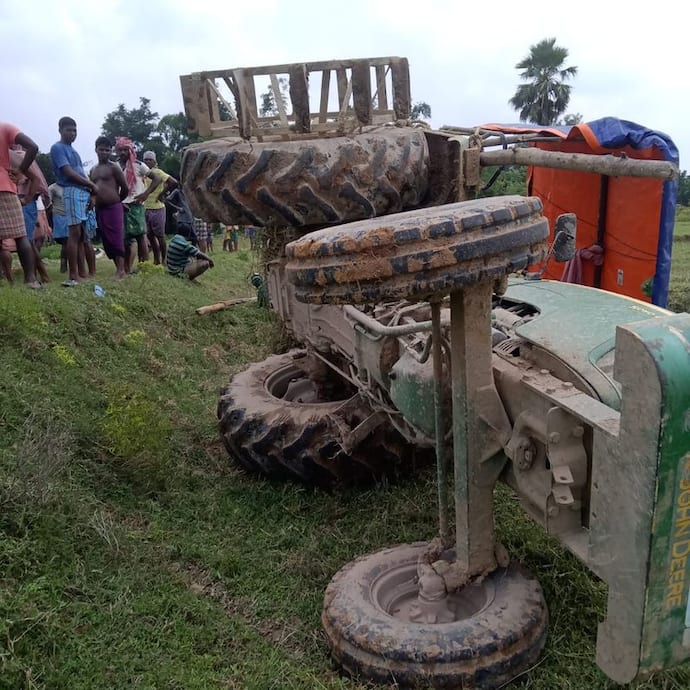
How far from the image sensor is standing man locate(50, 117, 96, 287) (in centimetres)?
729

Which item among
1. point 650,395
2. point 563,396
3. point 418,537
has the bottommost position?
point 418,537

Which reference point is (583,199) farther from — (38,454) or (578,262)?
(38,454)

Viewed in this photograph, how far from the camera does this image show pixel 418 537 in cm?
367

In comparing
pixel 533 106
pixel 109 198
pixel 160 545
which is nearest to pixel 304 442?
pixel 160 545

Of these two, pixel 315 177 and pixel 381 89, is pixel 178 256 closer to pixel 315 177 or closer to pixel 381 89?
pixel 381 89

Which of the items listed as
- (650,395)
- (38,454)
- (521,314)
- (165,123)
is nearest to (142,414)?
(38,454)

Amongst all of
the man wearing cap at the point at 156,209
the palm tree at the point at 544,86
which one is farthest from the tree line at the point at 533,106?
the man wearing cap at the point at 156,209

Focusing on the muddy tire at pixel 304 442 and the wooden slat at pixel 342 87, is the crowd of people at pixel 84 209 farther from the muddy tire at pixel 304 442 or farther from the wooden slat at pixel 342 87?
the wooden slat at pixel 342 87

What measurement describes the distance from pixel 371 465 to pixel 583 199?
12.4 ft

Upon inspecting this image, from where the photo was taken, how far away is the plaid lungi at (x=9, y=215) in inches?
246

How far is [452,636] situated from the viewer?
2.48m

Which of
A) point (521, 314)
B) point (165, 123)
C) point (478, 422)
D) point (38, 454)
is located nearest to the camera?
point (478, 422)

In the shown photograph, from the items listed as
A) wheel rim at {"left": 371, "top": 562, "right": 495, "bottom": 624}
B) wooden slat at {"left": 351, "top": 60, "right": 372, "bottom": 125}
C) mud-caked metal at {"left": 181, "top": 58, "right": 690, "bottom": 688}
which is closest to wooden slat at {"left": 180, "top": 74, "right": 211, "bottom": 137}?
mud-caked metal at {"left": 181, "top": 58, "right": 690, "bottom": 688}

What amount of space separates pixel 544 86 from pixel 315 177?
3019 centimetres
